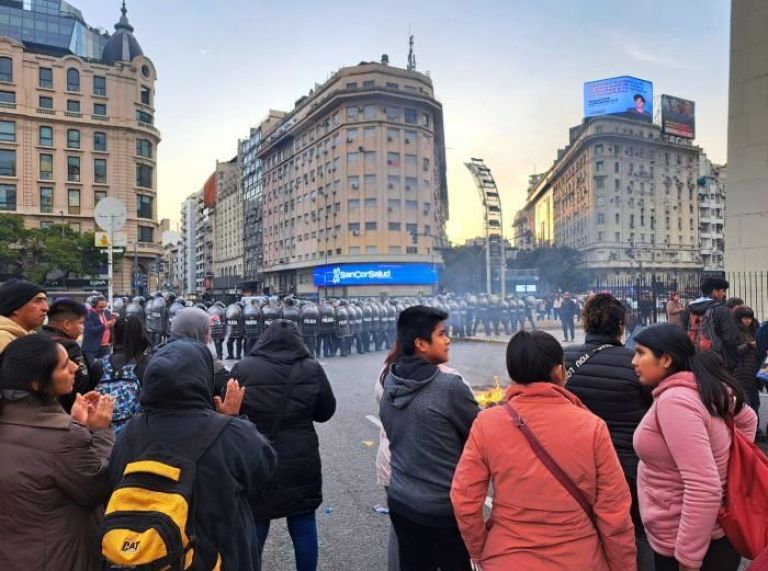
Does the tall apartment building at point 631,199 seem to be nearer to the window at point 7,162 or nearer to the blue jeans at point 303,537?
the blue jeans at point 303,537

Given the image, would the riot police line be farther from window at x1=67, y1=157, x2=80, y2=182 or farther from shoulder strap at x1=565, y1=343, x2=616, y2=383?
window at x1=67, y1=157, x2=80, y2=182

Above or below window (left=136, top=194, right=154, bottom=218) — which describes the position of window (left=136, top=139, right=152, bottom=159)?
above

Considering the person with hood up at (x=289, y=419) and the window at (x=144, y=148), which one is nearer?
the person with hood up at (x=289, y=419)

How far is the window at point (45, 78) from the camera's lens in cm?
6335

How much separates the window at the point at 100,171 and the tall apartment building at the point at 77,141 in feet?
0.40

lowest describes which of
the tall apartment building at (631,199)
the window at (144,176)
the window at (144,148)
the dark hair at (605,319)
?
the dark hair at (605,319)

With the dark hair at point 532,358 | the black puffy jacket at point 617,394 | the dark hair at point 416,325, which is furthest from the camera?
the black puffy jacket at point 617,394

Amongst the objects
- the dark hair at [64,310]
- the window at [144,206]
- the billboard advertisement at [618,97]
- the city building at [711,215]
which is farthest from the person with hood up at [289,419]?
the city building at [711,215]

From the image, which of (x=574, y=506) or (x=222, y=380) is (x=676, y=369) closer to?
(x=574, y=506)

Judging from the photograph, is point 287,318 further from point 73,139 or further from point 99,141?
point 73,139

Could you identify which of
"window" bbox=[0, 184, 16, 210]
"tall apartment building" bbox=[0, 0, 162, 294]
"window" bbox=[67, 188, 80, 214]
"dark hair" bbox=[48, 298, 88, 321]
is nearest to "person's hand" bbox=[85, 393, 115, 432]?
"dark hair" bbox=[48, 298, 88, 321]

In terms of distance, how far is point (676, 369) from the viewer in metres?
2.44

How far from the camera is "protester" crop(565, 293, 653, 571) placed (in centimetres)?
279

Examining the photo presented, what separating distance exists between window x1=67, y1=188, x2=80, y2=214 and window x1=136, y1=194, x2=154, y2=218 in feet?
22.0
